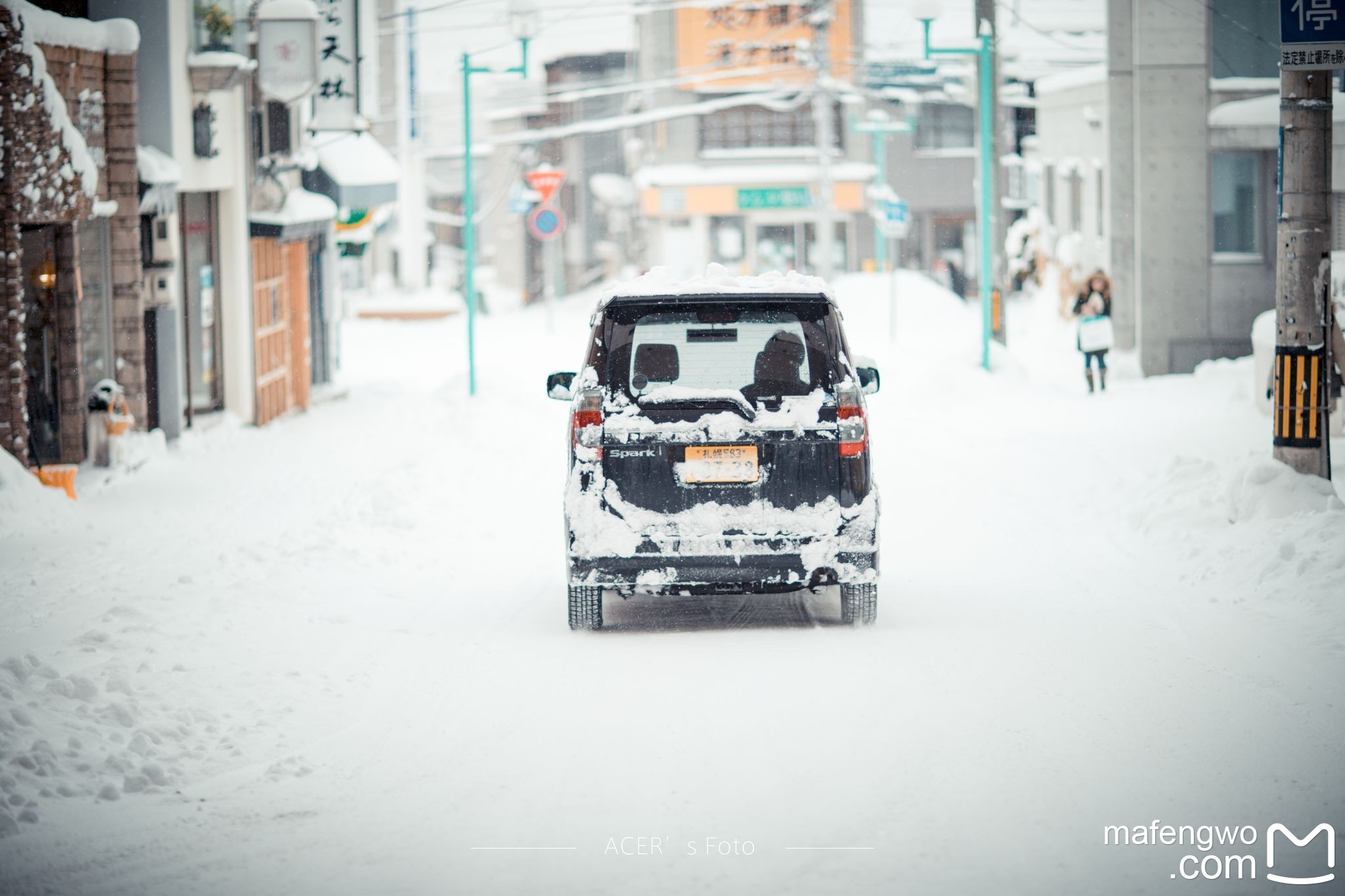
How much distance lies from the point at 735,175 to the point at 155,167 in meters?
40.2

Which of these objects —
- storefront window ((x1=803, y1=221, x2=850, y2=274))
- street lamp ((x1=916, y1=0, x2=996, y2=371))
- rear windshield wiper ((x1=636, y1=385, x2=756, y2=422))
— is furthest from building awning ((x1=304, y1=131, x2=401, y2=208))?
storefront window ((x1=803, y1=221, x2=850, y2=274))

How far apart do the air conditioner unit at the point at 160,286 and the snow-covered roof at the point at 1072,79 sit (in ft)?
57.0

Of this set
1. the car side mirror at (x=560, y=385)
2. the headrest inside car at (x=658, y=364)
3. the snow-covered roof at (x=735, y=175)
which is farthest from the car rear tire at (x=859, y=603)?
the snow-covered roof at (x=735, y=175)

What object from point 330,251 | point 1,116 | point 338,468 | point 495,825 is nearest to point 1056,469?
point 338,468

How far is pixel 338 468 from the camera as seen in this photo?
17.4 metres

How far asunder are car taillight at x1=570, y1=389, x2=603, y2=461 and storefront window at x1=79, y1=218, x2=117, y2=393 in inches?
398

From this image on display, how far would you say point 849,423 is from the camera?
342 inches

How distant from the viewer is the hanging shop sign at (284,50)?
20734 mm

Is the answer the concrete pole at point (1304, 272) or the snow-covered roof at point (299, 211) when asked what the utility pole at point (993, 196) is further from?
the concrete pole at point (1304, 272)

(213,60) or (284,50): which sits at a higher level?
(284,50)

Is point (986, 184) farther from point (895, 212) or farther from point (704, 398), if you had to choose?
point (704, 398)

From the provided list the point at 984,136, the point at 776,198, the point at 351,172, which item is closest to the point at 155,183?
the point at 351,172

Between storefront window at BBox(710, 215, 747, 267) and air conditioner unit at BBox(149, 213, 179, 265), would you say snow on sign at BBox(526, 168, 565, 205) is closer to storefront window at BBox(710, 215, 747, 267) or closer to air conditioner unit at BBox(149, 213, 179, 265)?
air conditioner unit at BBox(149, 213, 179, 265)

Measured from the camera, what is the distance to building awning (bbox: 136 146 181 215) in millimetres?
18078
